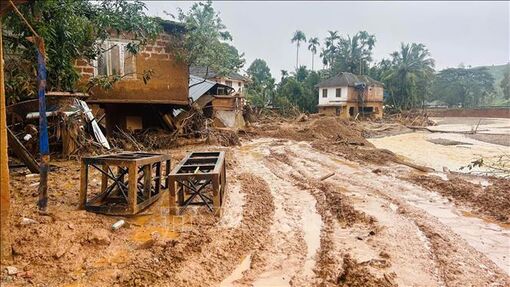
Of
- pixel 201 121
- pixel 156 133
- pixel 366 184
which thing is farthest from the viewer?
pixel 201 121

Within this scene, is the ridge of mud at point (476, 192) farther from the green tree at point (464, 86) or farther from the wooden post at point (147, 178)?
the green tree at point (464, 86)

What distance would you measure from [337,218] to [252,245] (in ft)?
6.86

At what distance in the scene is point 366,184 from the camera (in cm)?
929

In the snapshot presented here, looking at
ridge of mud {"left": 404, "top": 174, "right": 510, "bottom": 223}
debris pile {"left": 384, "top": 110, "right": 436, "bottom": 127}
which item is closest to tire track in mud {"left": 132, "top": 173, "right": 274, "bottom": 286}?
ridge of mud {"left": 404, "top": 174, "right": 510, "bottom": 223}

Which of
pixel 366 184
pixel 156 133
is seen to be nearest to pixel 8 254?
pixel 366 184

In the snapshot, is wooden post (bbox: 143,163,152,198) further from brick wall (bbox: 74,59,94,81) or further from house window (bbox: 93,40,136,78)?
brick wall (bbox: 74,59,94,81)

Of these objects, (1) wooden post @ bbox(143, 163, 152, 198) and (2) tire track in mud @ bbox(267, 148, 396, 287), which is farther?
(1) wooden post @ bbox(143, 163, 152, 198)

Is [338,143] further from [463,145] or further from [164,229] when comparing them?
[164,229]

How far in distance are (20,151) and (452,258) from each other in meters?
7.53

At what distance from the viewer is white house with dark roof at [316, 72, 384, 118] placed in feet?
147

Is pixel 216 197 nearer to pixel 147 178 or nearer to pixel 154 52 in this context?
pixel 147 178

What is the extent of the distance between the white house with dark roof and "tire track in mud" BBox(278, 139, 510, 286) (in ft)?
128

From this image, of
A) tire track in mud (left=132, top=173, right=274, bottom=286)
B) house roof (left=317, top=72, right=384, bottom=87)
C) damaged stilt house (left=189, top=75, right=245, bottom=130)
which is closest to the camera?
tire track in mud (left=132, top=173, right=274, bottom=286)

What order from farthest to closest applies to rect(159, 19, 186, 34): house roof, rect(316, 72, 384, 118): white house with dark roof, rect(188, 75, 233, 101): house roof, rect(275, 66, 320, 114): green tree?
rect(275, 66, 320, 114): green tree < rect(316, 72, 384, 118): white house with dark roof < rect(188, 75, 233, 101): house roof < rect(159, 19, 186, 34): house roof
